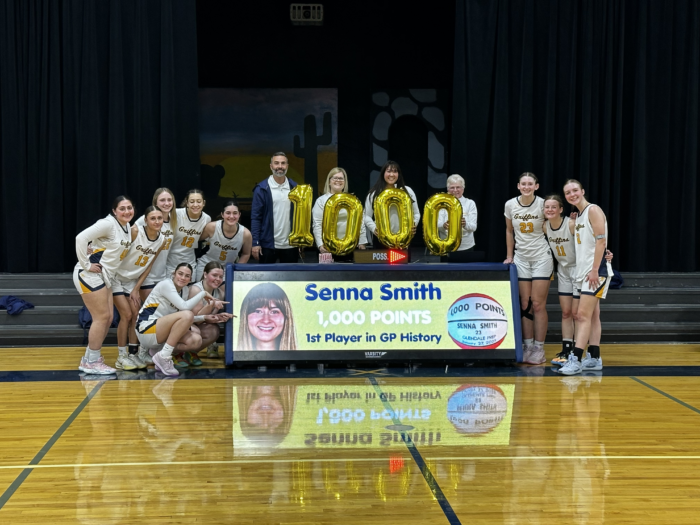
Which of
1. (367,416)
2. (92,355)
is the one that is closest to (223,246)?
(92,355)

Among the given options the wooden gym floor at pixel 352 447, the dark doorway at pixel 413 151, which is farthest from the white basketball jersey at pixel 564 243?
the dark doorway at pixel 413 151

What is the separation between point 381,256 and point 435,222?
0.53 m

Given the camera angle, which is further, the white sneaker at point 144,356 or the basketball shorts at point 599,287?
the white sneaker at point 144,356

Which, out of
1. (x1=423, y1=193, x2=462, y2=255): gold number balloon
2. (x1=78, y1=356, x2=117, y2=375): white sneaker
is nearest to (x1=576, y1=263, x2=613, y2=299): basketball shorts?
(x1=423, y1=193, x2=462, y2=255): gold number balloon

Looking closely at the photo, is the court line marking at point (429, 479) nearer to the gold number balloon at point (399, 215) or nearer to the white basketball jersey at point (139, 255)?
the gold number balloon at point (399, 215)

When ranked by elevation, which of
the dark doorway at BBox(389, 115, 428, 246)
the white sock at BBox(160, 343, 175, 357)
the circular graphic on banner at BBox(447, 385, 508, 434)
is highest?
the dark doorway at BBox(389, 115, 428, 246)

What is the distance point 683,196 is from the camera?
29.9 feet

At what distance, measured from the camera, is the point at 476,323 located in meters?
6.12

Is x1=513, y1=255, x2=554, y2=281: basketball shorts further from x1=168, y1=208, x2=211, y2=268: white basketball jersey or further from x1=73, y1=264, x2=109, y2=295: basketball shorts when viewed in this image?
x1=73, y1=264, x2=109, y2=295: basketball shorts

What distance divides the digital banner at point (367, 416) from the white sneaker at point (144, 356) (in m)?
1.12

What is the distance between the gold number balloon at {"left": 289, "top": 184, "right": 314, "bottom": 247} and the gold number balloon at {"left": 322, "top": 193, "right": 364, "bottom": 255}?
0.14 meters

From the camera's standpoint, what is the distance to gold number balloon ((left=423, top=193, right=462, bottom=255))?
6332mm

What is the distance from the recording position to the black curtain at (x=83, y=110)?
851 cm

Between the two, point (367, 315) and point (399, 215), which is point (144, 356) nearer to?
point (367, 315)
